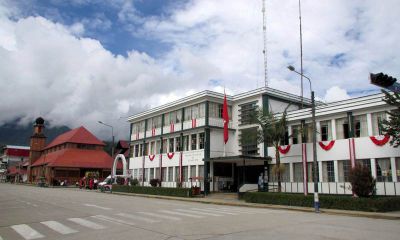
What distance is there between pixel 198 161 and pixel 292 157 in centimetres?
1094

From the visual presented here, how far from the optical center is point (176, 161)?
44.6 metres

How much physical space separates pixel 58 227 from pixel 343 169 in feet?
76.2

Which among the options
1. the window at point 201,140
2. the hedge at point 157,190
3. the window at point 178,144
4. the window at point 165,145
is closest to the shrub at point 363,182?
the hedge at point 157,190

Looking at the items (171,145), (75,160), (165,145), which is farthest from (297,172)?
(75,160)

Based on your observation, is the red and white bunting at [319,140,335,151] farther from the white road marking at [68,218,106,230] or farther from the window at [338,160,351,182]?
the white road marking at [68,218,106,230]

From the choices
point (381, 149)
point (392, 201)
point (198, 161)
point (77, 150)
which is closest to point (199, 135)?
point (198, 161)

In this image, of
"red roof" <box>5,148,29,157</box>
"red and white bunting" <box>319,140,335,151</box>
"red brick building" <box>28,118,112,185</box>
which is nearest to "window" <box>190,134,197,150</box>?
"red and white bunting" <box>319,140,335,151</box>

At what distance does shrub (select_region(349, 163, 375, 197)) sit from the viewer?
2192cm

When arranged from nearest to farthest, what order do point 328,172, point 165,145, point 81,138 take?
point 328,172 < point 165,145 < point 81,138

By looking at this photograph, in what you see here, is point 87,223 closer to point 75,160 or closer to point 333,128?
point 333,128

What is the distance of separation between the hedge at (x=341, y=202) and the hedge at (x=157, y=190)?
32.1ft

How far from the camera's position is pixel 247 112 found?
39906mm

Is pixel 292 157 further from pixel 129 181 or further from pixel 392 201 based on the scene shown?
pixel 129 181

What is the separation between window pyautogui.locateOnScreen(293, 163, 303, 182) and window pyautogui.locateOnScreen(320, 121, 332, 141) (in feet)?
10.1
